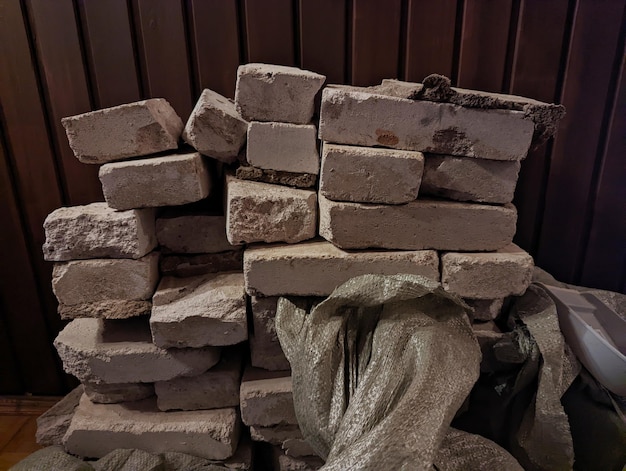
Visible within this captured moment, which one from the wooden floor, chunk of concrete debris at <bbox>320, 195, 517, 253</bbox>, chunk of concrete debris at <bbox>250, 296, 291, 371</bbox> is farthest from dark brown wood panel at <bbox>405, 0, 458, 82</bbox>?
the wooden floor

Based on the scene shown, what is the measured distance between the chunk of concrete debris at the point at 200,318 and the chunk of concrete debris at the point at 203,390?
0.20m

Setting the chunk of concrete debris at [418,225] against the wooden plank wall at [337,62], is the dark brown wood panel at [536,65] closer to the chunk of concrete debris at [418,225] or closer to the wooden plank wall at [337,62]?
the wooden plank wall at [337,62]

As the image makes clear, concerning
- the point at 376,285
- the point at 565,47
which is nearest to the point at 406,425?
the point at 376,285

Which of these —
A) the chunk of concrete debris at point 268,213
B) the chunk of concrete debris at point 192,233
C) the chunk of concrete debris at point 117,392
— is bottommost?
the chunk of concrete debris at point 117,392

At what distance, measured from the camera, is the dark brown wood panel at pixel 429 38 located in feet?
6.71

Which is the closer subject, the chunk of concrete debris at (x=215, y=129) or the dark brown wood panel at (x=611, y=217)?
the chunk of concrete debris at (x=215, y=129)

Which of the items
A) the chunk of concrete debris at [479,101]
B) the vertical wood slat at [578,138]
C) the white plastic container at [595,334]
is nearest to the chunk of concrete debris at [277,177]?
the chunk of concrete debris at [479,101]

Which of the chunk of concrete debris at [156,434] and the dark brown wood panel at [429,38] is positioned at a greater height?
the dark brown wood panel at [429,38]

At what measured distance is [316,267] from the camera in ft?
5.60

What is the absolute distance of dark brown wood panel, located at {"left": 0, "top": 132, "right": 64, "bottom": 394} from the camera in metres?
2.33

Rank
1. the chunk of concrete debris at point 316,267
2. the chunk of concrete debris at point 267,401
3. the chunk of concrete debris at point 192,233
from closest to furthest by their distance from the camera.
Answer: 1. the chunk of concrete debris at point 316,267
2. the chunk of concrete debris at point 267,401
3. the chunk of concrete debris at point 192,233

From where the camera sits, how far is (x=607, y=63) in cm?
207

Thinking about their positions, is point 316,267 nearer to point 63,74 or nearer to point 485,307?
point 485,307

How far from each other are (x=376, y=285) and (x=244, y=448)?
42.3 inches
